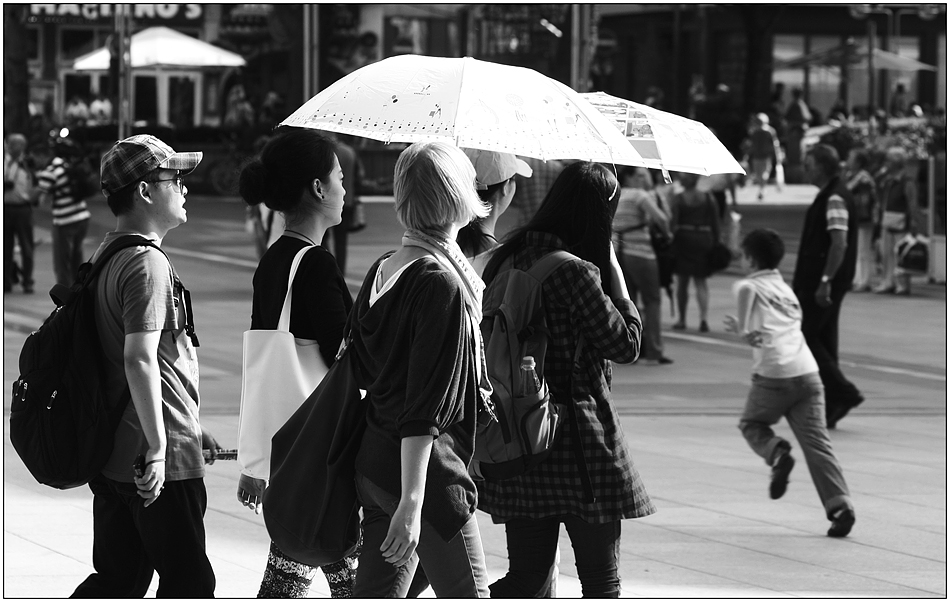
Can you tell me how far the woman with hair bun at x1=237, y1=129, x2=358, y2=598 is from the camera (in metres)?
3.80

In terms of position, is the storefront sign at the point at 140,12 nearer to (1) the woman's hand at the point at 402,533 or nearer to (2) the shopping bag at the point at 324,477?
(2) the shopping bag at the point at 324,477

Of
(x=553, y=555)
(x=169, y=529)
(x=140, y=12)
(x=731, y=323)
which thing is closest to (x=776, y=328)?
(x=731, y=323)

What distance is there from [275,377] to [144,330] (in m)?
0.36

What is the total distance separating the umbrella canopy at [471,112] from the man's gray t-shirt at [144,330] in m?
0.70

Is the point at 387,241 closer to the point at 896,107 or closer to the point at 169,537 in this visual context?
the point at 169,537

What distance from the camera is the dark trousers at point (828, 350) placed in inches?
353

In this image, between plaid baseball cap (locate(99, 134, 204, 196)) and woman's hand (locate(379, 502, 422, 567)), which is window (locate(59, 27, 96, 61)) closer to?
plaid baseball cap (locate(99, 134, 204, 196))

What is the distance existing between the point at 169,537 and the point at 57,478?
1.09 feet

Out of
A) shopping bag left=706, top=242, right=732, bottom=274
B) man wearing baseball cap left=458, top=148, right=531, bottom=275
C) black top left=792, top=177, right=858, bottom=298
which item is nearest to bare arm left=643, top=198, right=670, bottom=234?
shopping bag left=706, top=242, right=732, bottom=274

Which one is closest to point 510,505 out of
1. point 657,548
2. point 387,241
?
point 657,548

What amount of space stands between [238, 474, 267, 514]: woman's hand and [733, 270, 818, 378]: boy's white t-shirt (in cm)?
336

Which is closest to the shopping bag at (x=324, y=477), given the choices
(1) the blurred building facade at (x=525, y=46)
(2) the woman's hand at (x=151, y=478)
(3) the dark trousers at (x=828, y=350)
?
(2) the woman's hand at (x=151, y=478)

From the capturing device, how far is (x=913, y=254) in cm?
1661

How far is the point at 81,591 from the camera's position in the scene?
4090mm
